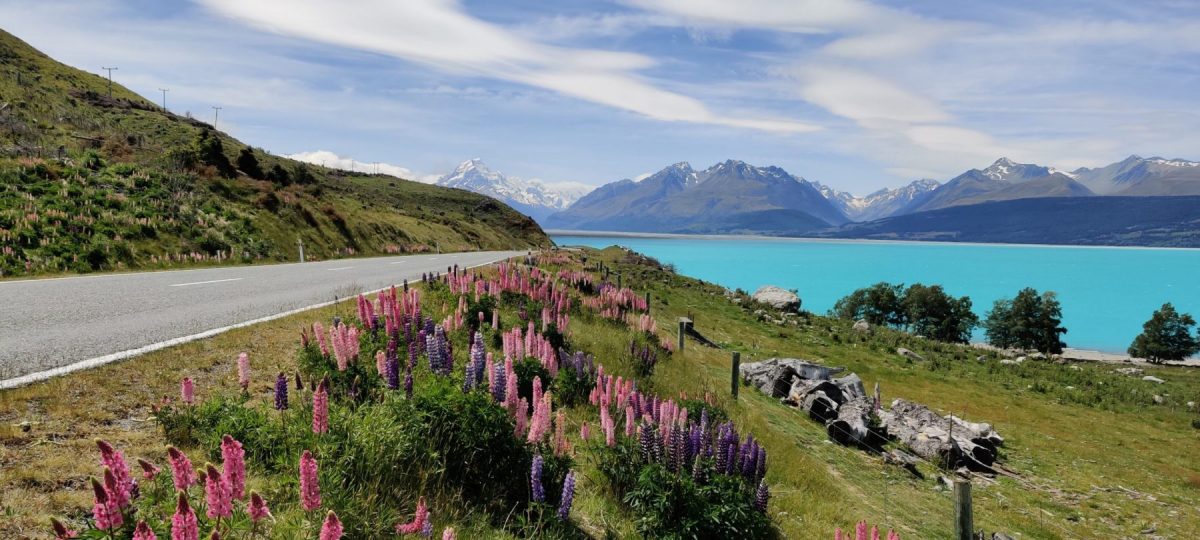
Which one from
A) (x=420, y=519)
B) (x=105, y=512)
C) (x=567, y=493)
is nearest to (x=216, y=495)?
(x=105, y=512)

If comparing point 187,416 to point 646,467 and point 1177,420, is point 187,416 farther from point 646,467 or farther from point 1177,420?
point 1177,420

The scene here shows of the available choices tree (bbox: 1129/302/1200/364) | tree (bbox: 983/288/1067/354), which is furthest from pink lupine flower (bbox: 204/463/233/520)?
tree (bbox: 1129/302/1200/364)

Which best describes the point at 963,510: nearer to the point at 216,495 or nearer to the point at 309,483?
the point at 309,483

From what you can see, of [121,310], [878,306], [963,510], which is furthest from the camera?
[878,306]

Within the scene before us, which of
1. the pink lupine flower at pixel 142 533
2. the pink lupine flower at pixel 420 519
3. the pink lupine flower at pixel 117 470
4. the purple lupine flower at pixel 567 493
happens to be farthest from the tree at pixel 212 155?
the pink lupine flower at pixel 142 533

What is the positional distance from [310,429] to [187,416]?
1.22 m

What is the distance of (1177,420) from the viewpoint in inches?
1048

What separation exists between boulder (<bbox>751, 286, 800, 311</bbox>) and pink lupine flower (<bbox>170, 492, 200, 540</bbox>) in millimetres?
48241

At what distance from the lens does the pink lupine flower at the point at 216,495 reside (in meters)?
2.52

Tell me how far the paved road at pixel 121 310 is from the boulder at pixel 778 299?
39084 mm

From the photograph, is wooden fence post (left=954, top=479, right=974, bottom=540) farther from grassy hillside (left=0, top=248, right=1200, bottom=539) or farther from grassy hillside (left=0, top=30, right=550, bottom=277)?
grassy hillside (left=0, top=30, right=550, bottom=277)

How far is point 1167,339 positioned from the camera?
66688mm

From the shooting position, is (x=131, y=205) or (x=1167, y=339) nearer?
(x=131, y=205)

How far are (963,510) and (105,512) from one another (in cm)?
764
